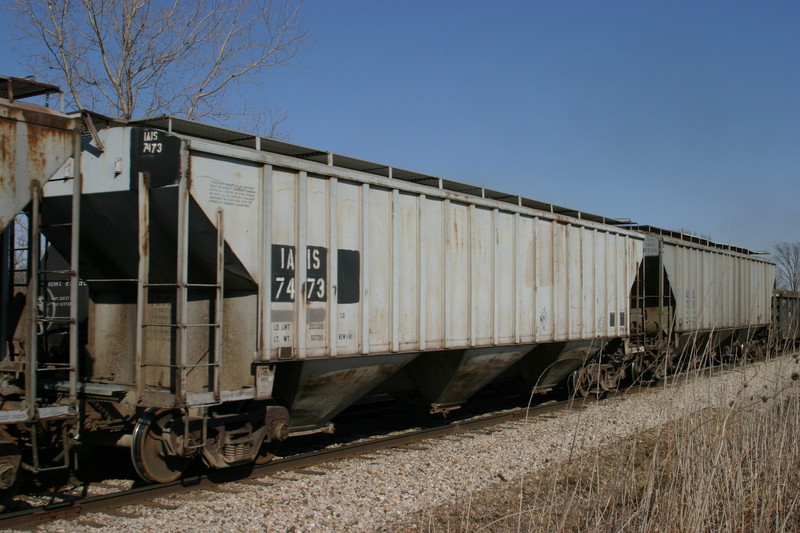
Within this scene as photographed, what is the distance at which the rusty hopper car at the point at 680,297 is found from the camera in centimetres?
1545

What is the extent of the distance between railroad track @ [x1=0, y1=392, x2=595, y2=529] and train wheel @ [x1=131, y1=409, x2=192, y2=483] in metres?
0.14

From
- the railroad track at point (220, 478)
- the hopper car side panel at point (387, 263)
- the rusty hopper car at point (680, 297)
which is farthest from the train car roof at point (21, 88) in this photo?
the rusty hopper car at point (680, 297)

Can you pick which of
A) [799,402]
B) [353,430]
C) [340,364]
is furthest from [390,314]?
[799,402]

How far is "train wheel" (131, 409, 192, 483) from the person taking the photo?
6.76 m

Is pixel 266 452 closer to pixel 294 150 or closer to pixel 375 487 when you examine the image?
pixel 375 487

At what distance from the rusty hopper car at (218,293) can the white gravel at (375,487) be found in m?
0.61

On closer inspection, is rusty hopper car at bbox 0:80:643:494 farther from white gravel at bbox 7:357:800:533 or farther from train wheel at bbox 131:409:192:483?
white gravel at bbox 7:357:800:533

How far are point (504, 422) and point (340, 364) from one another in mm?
4306

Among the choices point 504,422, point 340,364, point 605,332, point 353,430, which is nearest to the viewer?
point 340,364

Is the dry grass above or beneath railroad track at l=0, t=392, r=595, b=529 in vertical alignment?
above

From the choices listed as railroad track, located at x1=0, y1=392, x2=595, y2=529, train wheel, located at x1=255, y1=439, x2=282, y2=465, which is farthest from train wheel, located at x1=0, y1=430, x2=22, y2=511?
train wheel, located at x1=255, y1=439, x2=282, y2=465

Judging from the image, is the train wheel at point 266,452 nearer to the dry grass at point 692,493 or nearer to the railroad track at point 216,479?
the railroad track at point 216,479

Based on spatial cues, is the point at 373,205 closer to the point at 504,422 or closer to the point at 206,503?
the point at 206,503

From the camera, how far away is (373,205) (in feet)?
28.3
